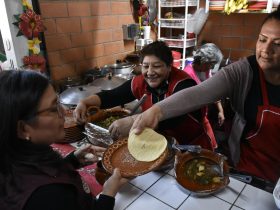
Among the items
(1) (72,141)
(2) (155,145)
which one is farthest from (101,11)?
(2) (155,145)

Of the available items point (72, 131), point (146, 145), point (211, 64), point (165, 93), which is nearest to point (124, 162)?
point (146, 145)

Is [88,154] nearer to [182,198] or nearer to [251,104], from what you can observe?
[182,198]

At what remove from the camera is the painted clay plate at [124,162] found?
870mm

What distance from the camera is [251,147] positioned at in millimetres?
1220

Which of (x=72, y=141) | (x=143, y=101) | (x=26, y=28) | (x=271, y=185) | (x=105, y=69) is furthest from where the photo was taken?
(x=105, y=69)

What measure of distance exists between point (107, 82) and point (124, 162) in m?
1.01

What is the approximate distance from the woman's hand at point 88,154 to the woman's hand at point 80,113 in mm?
296

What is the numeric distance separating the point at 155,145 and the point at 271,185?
0.49 metres

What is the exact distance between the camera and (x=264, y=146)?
3.87 feet

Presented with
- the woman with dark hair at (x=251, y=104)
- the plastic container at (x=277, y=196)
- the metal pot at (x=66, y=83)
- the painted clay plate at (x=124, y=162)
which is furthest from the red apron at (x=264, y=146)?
the metal pot at (x=66, y=83)

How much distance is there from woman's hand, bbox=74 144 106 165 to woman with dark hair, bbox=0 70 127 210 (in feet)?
0.83

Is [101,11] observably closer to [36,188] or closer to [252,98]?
[252,98]

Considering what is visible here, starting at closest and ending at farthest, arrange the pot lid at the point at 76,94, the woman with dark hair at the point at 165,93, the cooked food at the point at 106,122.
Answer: the cooked food at the point at 106,122 → the woman with dark hair at the point at 165,93 → the pot lid at the point at 76,94

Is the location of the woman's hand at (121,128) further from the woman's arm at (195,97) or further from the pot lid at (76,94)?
Result: the pot lid at (76,94)
